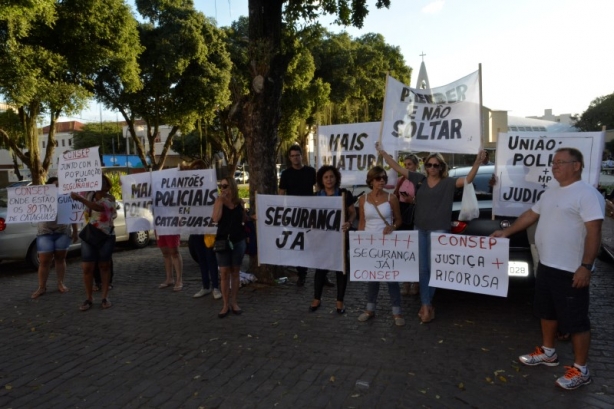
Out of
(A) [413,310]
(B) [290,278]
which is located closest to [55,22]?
(B) [290,278]

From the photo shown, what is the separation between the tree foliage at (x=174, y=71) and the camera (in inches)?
769

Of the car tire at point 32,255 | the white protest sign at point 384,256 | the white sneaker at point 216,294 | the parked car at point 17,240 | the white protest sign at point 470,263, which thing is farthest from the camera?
the car tire at point 32,255

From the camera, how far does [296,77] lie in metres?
26.4

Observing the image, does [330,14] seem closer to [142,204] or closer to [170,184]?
[170,184]

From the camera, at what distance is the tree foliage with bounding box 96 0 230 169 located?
1953cm

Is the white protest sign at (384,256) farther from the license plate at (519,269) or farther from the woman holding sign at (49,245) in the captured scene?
the woman holding sign at (49,245)

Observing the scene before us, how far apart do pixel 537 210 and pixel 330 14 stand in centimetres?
526

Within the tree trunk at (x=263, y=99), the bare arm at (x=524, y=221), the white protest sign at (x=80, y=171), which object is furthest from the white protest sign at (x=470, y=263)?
the white protest sign at (x=80, y=171)

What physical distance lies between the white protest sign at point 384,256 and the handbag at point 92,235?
319 centimetres

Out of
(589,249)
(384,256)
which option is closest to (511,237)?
(384,256)

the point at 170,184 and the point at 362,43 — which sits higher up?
the point at 362,43

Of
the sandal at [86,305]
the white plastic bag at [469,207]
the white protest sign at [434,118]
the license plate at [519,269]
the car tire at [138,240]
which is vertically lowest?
the car tire at [138,240]

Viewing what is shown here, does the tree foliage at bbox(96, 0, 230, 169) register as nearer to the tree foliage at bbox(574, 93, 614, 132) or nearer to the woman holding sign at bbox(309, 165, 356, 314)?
the woman holding sign at bbox(309, 165, 356, 314)

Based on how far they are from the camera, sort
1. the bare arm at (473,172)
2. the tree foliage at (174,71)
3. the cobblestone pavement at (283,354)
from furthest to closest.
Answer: the tree foliage at (174,71), the bare arm at (473,172), the cobblestone pavement at (283,354)
